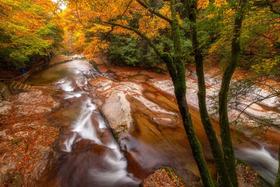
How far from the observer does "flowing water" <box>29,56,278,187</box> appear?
8727 millimetres

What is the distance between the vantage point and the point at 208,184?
638 centimetres

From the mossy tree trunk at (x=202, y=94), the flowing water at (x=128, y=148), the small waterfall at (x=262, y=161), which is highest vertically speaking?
the mossy tree trunk at (x=202, y=94)

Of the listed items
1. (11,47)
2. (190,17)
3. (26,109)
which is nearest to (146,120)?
(26,109)

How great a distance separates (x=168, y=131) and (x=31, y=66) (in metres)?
15.5

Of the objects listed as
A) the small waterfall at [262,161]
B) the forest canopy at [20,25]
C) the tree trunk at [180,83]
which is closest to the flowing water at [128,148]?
the small waterfall at [262,161]

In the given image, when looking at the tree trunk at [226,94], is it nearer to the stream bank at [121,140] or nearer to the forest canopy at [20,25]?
the stream bank at [121,140]

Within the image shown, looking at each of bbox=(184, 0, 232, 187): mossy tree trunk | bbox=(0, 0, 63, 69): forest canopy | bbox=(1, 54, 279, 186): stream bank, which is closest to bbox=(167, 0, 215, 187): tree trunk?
bbox=(184, 0, 232, 187): mossy tree trunk

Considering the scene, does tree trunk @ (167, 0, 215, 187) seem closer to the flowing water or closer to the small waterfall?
the flowing water

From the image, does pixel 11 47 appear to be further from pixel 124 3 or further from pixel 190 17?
pixel 190 17

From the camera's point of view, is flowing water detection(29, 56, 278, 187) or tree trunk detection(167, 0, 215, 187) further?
flowing water detection(29, 56, 278, 187)

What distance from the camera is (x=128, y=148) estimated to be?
1018 centimetres

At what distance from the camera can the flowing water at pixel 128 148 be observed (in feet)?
28.6

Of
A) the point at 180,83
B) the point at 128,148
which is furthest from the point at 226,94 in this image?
the point at 128,148

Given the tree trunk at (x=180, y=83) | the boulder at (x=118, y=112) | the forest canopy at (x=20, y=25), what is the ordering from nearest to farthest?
the tree trunk at (x=180, y=83) → the forest canopy at (x=20, y=25) → the boulder at (x=118, y=112)
